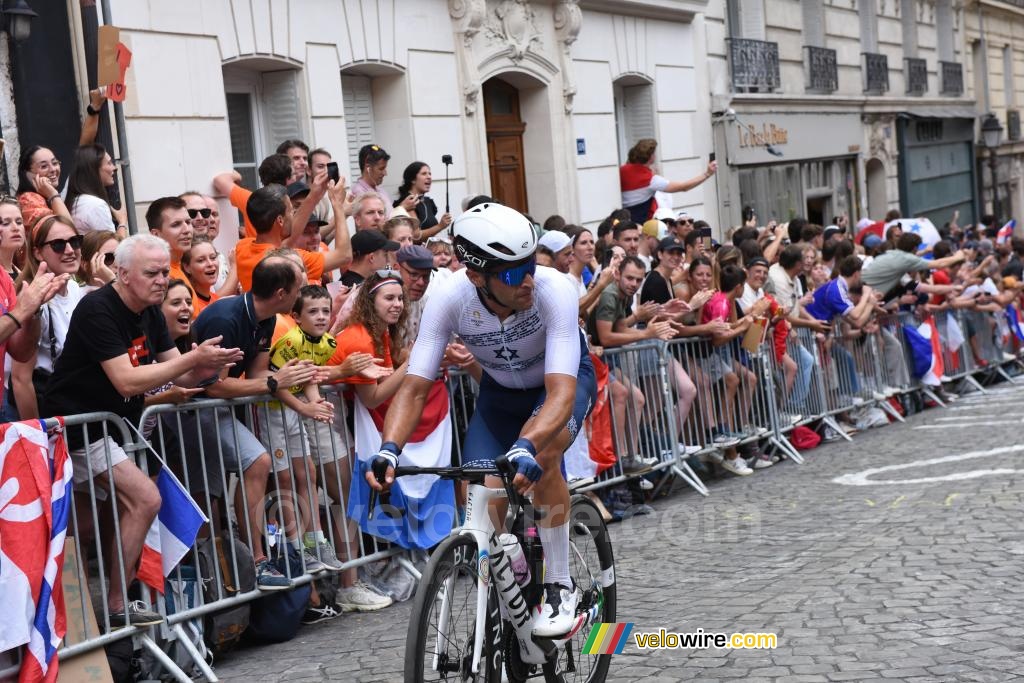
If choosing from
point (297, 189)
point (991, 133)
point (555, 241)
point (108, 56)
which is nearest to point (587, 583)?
point (555, 241)

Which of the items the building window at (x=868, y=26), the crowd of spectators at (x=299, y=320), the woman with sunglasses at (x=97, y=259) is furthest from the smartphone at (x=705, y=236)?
the building window at (x=868, y=26)

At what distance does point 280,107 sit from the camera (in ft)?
43.6

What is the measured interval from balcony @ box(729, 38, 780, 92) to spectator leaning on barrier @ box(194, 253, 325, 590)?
16.7 meters

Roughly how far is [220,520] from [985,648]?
3688 mm

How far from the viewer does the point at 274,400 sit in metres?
7.39

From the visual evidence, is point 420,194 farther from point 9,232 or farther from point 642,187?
point 642,187

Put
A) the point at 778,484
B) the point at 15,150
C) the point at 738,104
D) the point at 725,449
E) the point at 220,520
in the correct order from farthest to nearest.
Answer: the point at 738,104 < the point at 725,449 < the point at 778,484 < the point at 15,150 < the point at 220,520

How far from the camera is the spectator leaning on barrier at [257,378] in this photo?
279 inches

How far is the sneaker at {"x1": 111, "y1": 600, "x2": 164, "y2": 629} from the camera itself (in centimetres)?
626

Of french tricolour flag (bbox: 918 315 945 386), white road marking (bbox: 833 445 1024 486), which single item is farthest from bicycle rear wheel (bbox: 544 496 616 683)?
french tricolour flag (bbox: 918 315 945 386)

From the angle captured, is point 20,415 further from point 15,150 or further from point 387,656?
point 15,150

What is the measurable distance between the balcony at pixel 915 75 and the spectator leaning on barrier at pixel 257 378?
26366 millimetres

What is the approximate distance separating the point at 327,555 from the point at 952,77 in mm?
29857

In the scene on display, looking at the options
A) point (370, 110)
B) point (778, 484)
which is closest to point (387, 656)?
point (778, 484)
